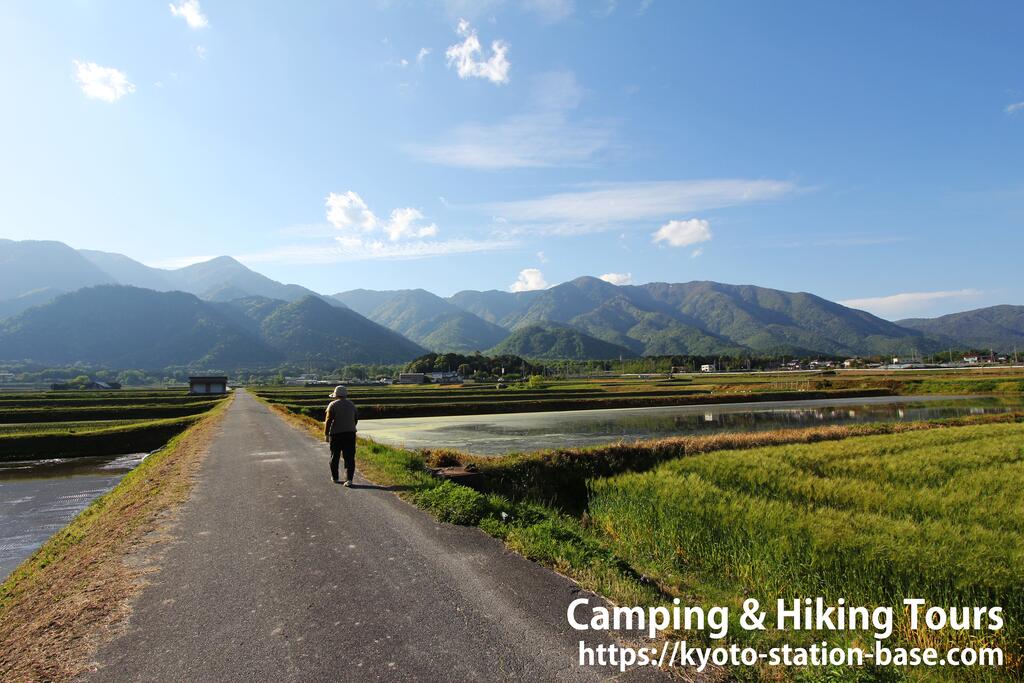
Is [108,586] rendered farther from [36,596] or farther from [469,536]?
[469,536]

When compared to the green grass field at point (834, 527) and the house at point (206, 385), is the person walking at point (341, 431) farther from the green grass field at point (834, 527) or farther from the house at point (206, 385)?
the house at point (206, 385)

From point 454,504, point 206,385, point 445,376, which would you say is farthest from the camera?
point 445,376

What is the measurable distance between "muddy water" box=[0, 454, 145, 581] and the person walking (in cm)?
672

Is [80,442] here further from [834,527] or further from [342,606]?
[834,527]

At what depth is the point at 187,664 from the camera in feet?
14.5

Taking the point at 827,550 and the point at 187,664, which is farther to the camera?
the point at 827,550

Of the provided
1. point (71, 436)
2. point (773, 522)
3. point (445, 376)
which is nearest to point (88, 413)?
point (71, 436)

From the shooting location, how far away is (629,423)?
40656mm

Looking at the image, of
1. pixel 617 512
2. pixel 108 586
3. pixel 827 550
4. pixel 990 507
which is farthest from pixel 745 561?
pixel 108 586

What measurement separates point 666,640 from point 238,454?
1731 centimetres

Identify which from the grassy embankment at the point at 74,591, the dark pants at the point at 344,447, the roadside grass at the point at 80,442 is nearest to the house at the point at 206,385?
the roadside grass at the point at 80,442

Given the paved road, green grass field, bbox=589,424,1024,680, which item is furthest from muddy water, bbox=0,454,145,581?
green grass field, bbox=589,424,1024,680

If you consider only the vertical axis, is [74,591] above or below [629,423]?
above

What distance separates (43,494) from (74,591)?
Answer: 62.9 ft
